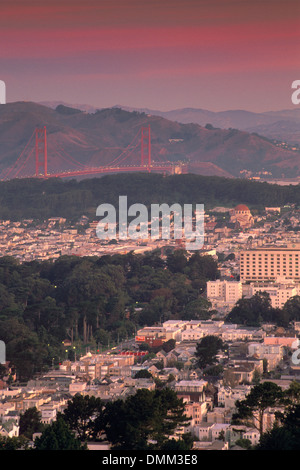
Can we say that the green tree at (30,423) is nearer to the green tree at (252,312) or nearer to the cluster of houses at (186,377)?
the cluster of houses at (186,377)

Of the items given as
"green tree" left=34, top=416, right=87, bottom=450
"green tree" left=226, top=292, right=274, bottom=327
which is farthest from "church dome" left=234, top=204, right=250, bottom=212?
"green tree" left=34, top=416, right=87, bottom=450

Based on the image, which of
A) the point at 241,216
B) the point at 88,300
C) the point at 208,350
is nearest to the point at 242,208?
the point at 241,216

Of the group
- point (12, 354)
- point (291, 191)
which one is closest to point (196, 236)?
point (291, 191)

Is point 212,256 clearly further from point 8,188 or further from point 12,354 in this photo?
point 8,188

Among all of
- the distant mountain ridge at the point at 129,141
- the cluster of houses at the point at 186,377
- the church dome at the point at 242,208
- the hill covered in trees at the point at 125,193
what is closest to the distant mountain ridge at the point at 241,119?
the distant mountain ridge at the point at 129,141

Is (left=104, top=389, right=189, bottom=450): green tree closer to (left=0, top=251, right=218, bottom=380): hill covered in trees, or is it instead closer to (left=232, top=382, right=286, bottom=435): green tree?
(left=232, top=382, right=286, bottom=435): green tree

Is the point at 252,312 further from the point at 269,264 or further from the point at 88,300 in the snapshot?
the point at 269,264

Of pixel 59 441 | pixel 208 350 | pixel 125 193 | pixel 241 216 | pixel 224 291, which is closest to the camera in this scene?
pixel 59 441
